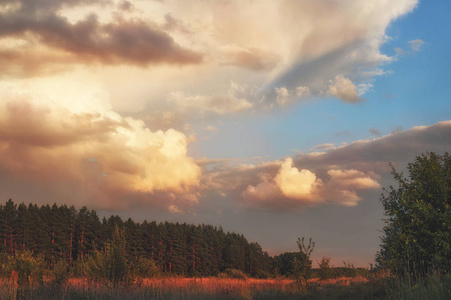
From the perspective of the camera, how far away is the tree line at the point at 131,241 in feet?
229

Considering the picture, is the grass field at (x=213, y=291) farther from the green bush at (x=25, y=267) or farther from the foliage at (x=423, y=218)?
the green bush at (x=25, y=267)

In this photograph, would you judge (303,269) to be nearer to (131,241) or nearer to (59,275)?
(59,275)

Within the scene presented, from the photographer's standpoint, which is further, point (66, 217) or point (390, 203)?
point (66, 217)

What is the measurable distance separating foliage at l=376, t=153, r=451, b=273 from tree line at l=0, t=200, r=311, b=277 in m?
38.2

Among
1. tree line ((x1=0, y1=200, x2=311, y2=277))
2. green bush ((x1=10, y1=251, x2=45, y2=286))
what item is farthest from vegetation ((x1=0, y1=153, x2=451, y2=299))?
tree line ((x1=0, y1=200, x2=311, y2=277))

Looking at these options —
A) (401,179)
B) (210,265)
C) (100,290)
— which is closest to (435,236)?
(401,179)

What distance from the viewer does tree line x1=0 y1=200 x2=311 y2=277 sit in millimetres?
69812

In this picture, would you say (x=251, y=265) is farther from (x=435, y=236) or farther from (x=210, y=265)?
(x=435, y=236)

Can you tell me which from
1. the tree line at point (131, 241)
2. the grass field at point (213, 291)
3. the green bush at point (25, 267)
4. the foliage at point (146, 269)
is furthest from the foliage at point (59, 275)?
the tree line at point (131, 241)

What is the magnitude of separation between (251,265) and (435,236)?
323 feet

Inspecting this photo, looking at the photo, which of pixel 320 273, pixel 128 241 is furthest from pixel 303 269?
pixel 128 241

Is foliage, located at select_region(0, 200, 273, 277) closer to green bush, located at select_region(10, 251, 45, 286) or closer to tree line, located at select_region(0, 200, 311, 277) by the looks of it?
tree line, located at select_region(0, 200, 311, 277)

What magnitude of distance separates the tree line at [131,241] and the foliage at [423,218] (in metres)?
38.2

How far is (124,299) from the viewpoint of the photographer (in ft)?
54.6
